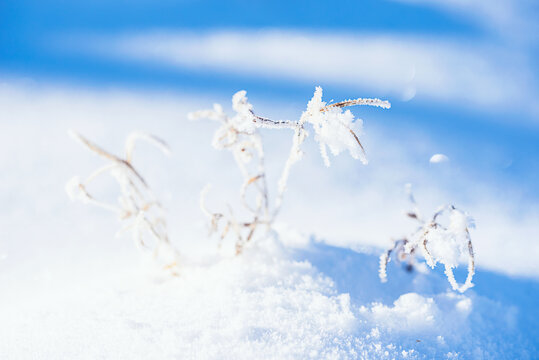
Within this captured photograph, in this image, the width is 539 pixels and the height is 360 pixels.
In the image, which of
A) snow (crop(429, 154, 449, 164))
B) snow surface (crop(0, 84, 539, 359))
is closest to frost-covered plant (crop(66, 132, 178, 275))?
snow surface (crop(0, 84, 539, 359))

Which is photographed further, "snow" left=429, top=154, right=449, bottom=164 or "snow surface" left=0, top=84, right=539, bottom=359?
"snow" left=429, top=154, right=449, bottom=164

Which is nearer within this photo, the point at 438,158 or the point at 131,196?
the point at 131,196

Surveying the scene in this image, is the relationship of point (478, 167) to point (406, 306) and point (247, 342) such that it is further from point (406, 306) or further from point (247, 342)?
point (247, 342)


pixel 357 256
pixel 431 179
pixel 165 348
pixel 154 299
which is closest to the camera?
pixel 165 348

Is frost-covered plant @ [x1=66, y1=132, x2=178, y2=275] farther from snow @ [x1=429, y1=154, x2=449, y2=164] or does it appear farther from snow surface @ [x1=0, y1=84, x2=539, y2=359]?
snow @ [x1=429, y1=154, x2=449, y2=164]

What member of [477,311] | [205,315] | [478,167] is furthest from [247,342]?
[478,167]

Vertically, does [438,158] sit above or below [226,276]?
above

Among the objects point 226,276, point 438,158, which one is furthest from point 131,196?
point 438,158

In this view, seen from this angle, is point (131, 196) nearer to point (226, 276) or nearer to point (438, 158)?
point (226, 276)

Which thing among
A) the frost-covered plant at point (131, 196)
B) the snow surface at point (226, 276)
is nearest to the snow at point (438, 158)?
the snow surface at point (226, 276)
